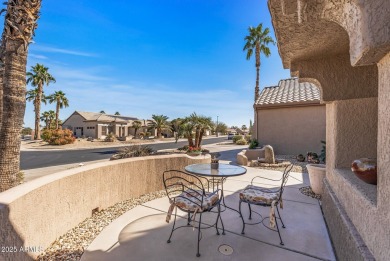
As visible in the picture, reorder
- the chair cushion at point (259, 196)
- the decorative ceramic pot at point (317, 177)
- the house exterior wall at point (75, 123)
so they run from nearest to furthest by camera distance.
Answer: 1. the chair cushion at point (259, 196)
2. the decorative ceramic pot at point (317, 177)
3. the house exterior wall at point (75, 123)

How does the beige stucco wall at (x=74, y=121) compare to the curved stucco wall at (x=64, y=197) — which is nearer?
the curved stucco wall at (x=64, y=197)

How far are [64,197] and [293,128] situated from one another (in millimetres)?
12822

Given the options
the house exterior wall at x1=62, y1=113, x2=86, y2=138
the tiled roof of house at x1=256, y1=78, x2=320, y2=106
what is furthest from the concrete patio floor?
the house exterior wall at x1=62, y1=113, x2=86, y2=138

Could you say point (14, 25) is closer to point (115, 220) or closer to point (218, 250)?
point (115, 220)

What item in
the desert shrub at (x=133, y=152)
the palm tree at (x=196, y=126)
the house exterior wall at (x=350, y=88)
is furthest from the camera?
the palm tree at (x=196, y=126)

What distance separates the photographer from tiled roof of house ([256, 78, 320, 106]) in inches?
487

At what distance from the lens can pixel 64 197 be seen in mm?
3305

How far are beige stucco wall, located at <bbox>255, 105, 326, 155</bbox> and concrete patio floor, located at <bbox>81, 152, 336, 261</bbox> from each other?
8.95 meters

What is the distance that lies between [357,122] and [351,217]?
1.84 m

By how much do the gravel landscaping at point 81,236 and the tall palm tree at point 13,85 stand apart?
203 centimetres

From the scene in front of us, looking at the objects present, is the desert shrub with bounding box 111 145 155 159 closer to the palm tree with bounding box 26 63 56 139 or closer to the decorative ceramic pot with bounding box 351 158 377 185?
the decorative ceramic pot with bounding box 351 158 377 185

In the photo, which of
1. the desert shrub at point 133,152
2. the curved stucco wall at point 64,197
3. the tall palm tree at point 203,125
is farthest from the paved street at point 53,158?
the curved stucco wall at point 64,197

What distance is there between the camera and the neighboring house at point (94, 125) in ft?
123

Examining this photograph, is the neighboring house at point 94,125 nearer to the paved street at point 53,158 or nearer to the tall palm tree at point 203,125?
the paved street at point 53,158
